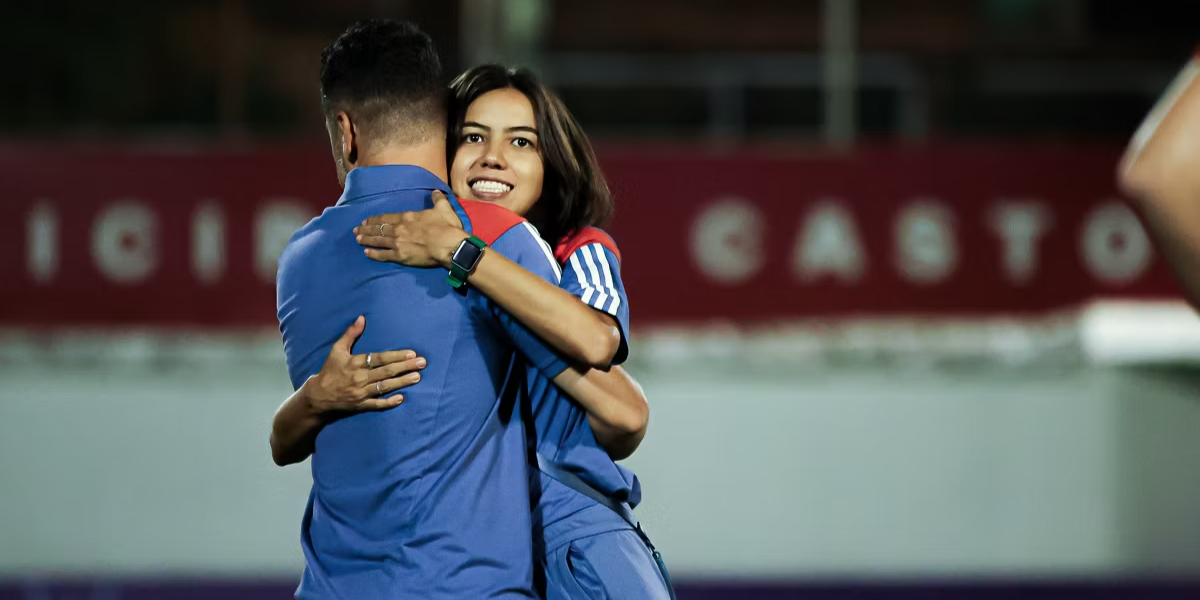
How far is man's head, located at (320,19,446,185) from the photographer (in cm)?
205

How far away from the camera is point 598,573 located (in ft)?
7.11

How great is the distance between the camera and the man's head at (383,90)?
6.72 feet

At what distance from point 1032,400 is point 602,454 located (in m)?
4.54

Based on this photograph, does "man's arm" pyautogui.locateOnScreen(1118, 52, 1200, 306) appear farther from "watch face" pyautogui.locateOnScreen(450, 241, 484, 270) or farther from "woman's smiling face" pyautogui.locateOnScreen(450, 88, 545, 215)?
"woman's smiling face" pyautogui.locateOnScreen(450, 88, 545, 215)

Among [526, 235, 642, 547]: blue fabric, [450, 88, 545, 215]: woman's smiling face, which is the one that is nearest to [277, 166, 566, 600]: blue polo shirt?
[526, 235, 642, 547]: blue fabric

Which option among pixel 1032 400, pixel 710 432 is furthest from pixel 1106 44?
pixel 710 432

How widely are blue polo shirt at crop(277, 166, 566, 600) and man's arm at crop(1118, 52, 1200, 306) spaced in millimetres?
1030

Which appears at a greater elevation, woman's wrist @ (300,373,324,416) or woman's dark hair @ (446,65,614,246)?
woman's dark hair @ (446,65,614,246)

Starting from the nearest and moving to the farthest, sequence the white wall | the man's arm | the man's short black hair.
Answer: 1. the man's arm
2. the man's short black hair
3. the white wall

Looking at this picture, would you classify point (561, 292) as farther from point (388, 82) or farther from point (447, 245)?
point (388, 82)

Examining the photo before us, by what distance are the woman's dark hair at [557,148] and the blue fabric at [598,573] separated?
54 cm

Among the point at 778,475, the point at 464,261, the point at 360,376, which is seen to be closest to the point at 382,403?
the point at 360,376

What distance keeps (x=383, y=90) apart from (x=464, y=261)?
0.97 ft

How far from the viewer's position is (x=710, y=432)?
6422 mm
